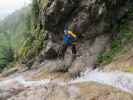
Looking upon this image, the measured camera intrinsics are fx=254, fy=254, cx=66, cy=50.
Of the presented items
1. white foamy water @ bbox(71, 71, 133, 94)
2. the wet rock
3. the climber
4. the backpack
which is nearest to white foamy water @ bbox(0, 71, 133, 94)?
white foamy water @ bbox(71, 71, 133, 94)

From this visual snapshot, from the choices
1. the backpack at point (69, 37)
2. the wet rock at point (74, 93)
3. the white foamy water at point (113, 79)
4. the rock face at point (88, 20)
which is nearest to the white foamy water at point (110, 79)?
the white foamy water at point (113, 79)

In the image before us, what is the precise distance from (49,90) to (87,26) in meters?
7.14

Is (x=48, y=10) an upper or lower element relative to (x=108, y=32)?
upper

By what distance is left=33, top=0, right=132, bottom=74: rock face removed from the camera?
18781mm

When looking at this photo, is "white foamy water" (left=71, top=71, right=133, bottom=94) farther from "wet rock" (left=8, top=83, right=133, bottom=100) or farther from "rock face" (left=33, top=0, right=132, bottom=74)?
"rock face" (left=33, top=0, right=132, bottom=74)

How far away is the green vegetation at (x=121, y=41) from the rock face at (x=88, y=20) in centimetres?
46

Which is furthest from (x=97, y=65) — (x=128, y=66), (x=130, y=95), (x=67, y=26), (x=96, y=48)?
(x=130, y=95)

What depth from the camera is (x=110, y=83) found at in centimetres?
1430

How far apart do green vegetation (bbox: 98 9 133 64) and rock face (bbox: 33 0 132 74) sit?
0.46 meters

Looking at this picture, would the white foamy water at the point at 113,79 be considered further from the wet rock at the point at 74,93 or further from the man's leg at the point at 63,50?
the man's leg at the point at 63,50

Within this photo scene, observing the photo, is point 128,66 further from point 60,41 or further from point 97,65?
point 60,41

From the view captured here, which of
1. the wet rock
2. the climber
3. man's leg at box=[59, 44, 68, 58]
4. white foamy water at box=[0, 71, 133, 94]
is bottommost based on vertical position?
the wet rock

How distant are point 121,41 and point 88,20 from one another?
9.95 feet

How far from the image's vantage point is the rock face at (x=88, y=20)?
18.8 m
